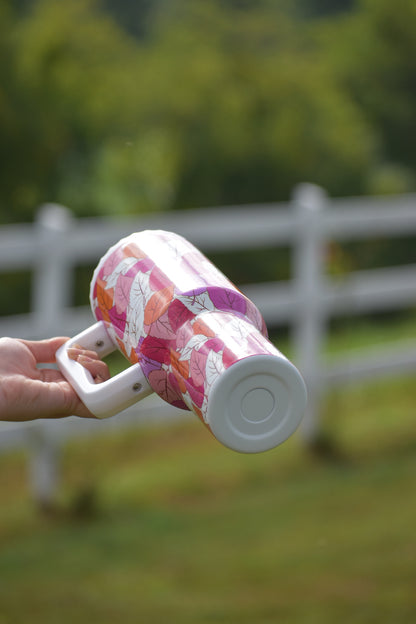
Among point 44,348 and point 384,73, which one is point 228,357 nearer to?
point 44,348

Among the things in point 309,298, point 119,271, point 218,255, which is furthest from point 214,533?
point 218,255

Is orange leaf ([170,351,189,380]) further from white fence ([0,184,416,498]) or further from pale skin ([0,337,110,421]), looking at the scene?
white fence ([0,184,416,498])

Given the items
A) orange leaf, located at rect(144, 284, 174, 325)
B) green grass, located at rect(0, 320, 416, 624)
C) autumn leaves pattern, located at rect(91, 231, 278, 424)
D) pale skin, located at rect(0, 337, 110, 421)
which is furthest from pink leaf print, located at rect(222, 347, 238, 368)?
green grass, located at rect(0, 320, 416, 624)

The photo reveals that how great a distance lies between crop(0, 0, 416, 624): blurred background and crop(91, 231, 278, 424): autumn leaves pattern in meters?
1.72

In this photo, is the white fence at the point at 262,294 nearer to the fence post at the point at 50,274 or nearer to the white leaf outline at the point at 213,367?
the fence post at the point at 50,274

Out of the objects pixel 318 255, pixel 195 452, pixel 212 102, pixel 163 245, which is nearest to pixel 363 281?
pixel 318 255

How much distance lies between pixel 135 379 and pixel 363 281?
328 cm

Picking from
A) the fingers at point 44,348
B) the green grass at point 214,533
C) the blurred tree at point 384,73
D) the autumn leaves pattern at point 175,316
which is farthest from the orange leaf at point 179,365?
the blurred tree at point 384,73

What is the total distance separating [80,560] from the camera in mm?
2859

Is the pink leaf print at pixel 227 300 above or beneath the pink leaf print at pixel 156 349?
above

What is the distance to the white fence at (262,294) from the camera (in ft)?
10.4

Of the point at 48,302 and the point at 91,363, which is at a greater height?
the point at 48,302

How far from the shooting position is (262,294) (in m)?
3.83

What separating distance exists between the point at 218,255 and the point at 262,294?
5.85 ft
